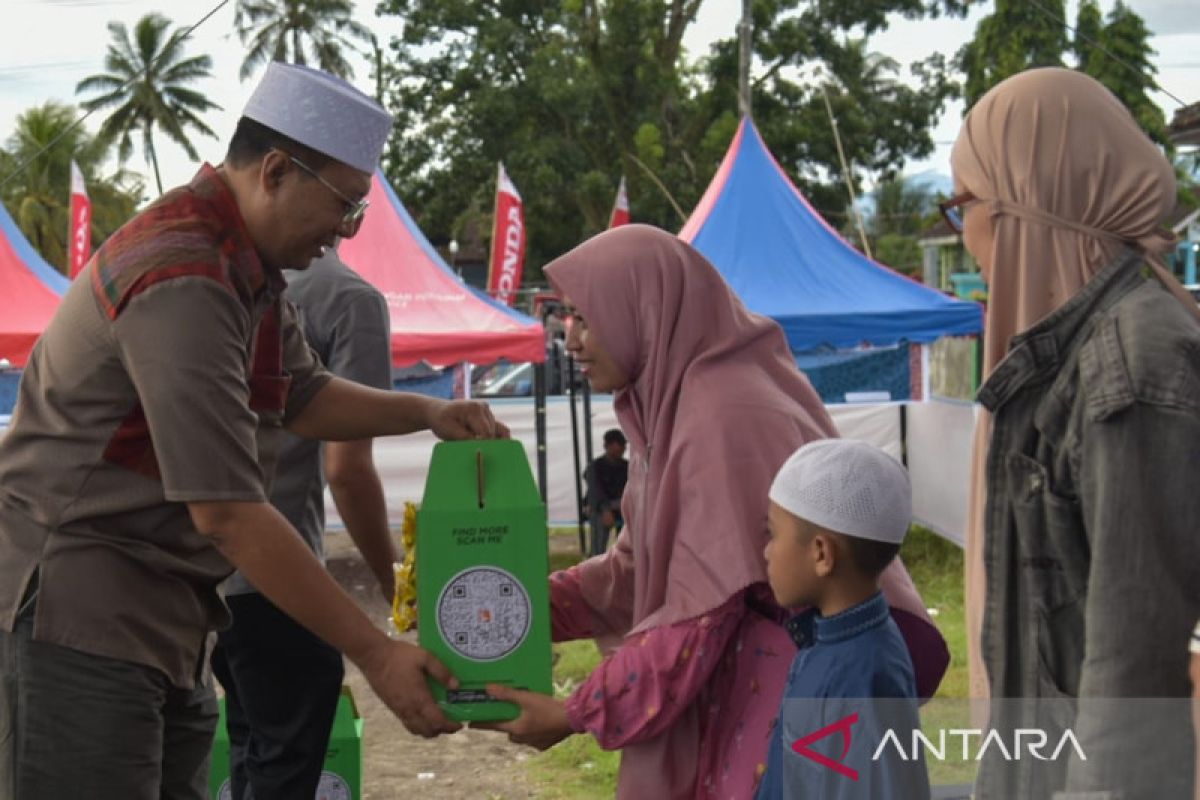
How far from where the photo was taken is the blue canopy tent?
30.4ft

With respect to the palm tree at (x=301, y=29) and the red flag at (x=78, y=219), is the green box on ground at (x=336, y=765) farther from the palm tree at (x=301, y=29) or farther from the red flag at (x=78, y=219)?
the palm tree at (x=301, y=29)

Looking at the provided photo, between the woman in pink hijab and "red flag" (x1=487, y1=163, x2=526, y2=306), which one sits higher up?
"red flag" (x1=487, y1=163, x2=526, y2=306)

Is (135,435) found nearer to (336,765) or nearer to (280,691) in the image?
(280,691)

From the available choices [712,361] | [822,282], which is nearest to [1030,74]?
[712,361]

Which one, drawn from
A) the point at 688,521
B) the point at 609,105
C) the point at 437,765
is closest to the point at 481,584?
the point at 688,521

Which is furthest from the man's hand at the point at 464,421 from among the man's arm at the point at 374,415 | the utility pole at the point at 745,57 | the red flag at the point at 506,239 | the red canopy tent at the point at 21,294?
the utility pole at the point at 745,57

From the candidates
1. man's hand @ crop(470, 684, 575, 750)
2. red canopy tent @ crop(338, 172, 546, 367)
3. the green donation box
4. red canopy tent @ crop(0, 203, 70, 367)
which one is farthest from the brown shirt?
red canopy tent @ crop(0, 203, 70, 367)

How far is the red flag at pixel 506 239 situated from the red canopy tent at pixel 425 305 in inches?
161

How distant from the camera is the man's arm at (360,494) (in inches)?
148

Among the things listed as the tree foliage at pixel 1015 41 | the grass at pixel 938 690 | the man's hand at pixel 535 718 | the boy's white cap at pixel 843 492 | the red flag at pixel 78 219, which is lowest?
the grass at pixel 938 690

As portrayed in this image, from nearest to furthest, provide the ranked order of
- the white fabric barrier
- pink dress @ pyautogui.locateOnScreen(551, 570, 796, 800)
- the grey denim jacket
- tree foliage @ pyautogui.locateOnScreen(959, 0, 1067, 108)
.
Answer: the grey denim jacket, pink dress @ pyautogui.locateOnScreen(551, 570, 796, 800), the white fabric barrier, tree foliage @ pyautogui.locateOnScreen(959, 0, 1067, 108)

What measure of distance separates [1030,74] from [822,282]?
749 cm

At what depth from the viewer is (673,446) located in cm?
249

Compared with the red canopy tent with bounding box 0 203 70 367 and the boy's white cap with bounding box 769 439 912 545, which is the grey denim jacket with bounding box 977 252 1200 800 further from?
the red canopy tent with bounding box 0 203 70 367
